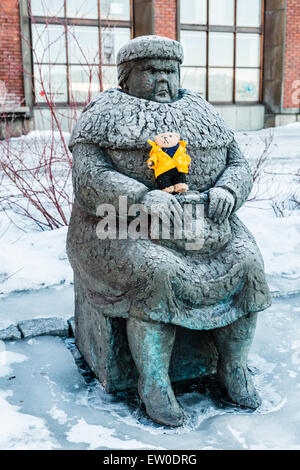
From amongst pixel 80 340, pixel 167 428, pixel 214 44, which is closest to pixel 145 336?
pixel 167 428

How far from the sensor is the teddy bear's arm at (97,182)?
2322mm

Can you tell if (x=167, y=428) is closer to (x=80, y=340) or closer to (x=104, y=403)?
(x=104, y=403)

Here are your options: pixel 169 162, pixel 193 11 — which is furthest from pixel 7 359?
pixel 193 11

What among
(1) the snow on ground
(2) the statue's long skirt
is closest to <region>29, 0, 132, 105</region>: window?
(1) the snow on ground

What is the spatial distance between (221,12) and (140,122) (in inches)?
508

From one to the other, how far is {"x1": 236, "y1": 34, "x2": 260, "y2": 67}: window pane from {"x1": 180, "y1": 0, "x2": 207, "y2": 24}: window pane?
3.87ft

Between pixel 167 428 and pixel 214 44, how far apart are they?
1344 cm

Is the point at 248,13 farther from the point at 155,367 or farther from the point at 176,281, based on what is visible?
the point at 155,367

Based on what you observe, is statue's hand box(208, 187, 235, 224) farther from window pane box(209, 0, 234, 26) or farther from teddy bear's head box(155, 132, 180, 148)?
window pane box(209, 0, 234, 26)

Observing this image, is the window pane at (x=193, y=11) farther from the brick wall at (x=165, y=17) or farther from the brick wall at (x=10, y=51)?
the brick wall at (x=10, y=51)

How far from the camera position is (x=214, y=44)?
14148 mm

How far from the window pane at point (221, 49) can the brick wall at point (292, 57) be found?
154cm

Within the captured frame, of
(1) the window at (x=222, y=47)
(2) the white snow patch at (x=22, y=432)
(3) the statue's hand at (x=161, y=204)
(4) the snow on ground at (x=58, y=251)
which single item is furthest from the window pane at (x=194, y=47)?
(2) the white snow patch at (x=22, y=432)

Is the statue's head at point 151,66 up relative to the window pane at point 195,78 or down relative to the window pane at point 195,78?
down
